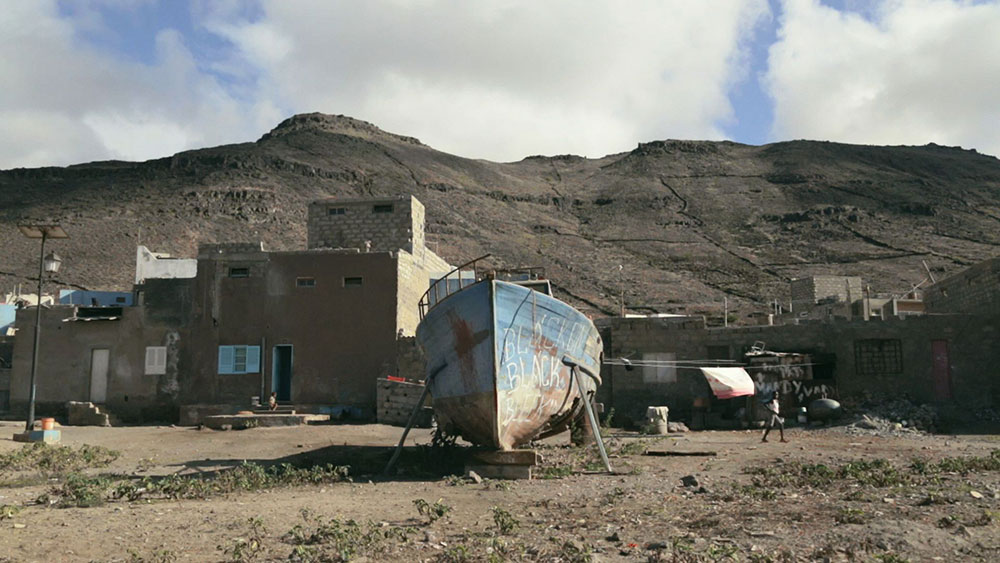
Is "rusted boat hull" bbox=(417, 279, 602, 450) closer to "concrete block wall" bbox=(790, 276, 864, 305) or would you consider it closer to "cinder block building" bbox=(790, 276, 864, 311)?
"cinder block building" bbox=(790, 276, 864, 311)

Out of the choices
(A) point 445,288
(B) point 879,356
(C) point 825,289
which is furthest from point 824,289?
(A) point 445,288

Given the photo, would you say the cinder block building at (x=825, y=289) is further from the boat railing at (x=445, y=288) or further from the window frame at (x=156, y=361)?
the window frame at (x=156, y=361)

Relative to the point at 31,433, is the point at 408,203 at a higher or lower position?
higher

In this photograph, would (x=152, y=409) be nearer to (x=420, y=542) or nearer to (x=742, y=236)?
(x=420, y=542)

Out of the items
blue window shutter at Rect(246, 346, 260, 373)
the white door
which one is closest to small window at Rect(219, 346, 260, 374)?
blue window shutter at Rect(246, 346, 260, 373)

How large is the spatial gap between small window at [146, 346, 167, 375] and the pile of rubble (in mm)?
16823

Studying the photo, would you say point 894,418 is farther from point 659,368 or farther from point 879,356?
point 659,368

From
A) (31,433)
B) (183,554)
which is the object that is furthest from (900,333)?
(31,433)

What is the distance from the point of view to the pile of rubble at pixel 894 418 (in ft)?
57.3

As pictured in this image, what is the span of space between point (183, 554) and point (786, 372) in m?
15.7

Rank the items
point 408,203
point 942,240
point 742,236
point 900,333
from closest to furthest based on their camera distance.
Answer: point 900,333 < point 408,203 < point 942,240 < point 742,236

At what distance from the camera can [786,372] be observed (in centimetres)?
1936

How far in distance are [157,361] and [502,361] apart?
13883 millimetres

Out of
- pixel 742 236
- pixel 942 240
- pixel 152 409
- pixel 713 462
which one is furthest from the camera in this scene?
pixel 742 236
